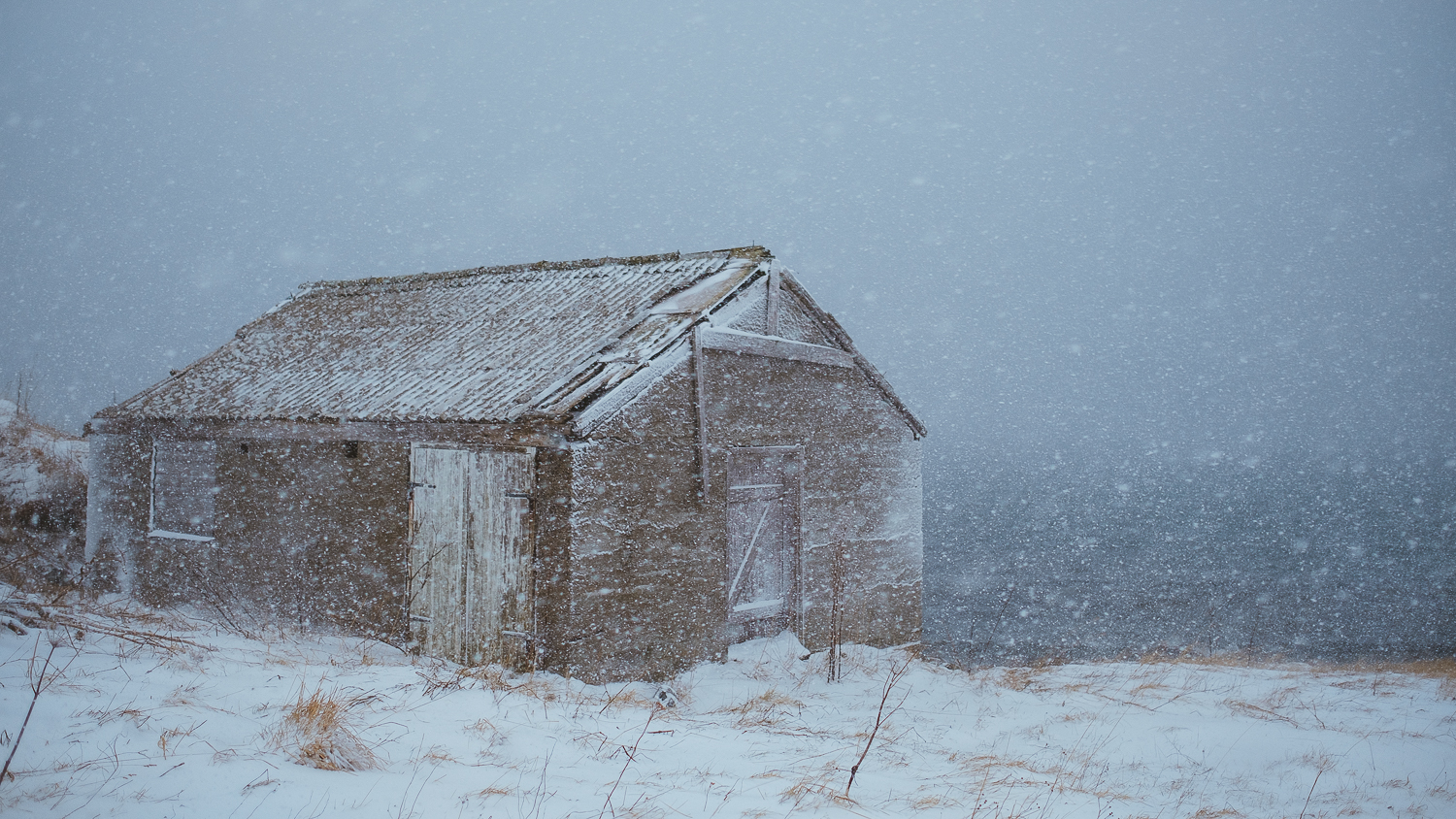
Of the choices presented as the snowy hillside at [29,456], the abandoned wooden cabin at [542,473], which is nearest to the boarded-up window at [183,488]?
the abandoned wooden cabin at [542,473]

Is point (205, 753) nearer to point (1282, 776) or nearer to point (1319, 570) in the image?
point (1282, 776)

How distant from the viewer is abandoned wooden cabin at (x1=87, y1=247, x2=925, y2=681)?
27.0 ft

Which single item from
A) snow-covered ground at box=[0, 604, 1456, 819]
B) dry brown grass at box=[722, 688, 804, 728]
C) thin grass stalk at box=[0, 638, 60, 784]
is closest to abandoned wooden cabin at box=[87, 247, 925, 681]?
snow-covered ground at box=[0, 604, 1456, 819]

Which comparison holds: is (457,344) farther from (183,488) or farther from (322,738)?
(322,738)

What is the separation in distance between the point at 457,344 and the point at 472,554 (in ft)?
10.9

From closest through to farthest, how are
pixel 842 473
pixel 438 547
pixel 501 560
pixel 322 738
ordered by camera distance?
1. pixel 322 738
2. pixel 501 560
3. pixel 438 547
4. pixel 842 473

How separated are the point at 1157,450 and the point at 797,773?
152 meters

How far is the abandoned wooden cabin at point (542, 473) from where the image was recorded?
27.0 feet

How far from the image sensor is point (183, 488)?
37.4 ft

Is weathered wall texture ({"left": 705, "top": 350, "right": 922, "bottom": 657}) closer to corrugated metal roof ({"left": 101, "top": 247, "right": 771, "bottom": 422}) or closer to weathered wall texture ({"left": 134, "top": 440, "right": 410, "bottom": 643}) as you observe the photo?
corrugated metal roof ({"left": 101, "top": 247, "right": 771, "bottom": 422})

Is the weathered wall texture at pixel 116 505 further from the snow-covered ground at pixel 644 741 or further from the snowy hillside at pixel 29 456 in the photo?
the snowy hillside at pixel 29 456

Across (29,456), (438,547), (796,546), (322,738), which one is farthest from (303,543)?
(29,456)

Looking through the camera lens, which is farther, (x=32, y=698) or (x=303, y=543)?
(x=303, y=543)

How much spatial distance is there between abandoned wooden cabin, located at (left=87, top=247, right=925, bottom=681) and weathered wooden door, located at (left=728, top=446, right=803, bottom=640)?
0.03m
